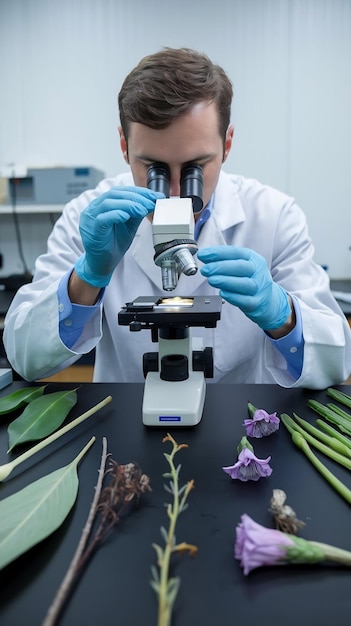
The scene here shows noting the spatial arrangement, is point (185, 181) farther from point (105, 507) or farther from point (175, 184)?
point (105, 507)

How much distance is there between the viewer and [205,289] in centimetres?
146

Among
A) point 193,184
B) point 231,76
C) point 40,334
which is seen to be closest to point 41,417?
point 40,334

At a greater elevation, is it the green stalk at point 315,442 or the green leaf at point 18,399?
the green stalk at point 315,442

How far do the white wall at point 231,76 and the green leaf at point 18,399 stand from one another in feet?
7.38

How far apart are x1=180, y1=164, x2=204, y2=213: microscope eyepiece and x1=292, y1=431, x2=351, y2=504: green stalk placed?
0.48 meters

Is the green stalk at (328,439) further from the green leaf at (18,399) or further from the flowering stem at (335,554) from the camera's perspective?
the green leaf at (18,399)

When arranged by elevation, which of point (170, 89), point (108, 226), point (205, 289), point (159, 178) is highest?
point (170, 89)

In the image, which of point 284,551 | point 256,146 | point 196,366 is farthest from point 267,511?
point 256,146

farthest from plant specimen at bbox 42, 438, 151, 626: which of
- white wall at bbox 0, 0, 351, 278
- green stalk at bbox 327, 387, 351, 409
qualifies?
white wall at bbox 0, 0, 351, 278

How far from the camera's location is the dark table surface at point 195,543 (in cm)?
43

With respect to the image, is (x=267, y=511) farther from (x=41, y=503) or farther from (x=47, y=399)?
(x=47, y=399)

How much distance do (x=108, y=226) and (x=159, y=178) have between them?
0.16 meters

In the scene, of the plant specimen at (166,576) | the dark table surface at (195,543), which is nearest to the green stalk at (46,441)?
the dark table surface at (195,543)

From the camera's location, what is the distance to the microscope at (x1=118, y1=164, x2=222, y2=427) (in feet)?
2.66
